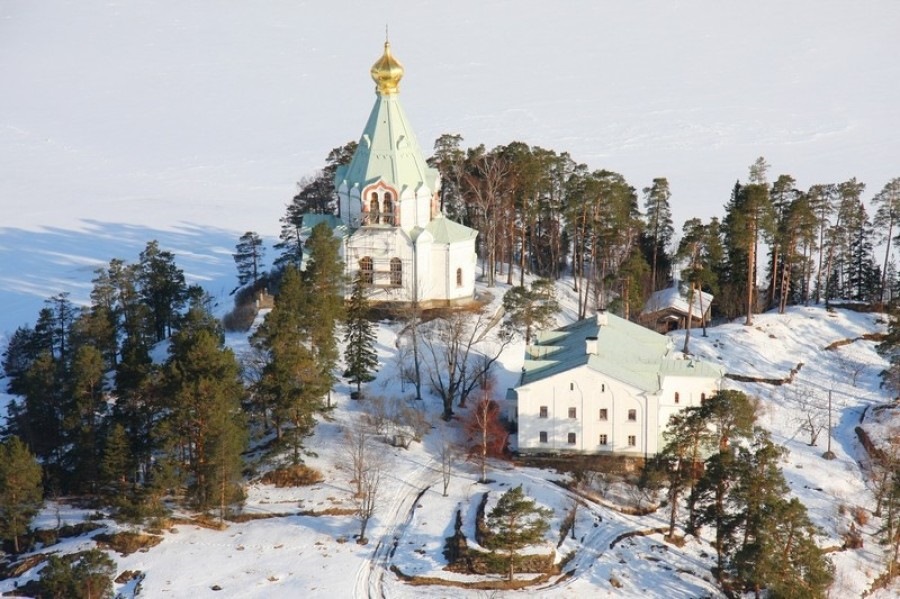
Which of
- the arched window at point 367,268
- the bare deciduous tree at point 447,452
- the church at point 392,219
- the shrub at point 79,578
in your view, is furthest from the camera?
the arched window at point 367,268

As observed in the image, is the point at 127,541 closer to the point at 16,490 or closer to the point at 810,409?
the point at 16,490

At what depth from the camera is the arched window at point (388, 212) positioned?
5062cm

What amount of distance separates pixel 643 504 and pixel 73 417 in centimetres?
1931

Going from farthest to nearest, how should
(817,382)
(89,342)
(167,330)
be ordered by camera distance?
(167,330)
(817,382)
(89,342)

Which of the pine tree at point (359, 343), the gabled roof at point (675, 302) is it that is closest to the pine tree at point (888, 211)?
the gabled roof at point (675, 302)

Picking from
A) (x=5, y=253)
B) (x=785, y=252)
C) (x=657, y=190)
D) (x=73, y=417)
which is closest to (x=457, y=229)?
(x=657, y=190)

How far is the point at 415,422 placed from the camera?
42656 millimetres

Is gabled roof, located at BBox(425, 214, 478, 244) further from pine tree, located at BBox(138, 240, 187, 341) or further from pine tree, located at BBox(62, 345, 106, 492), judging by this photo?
pine tree, located at BBox(62, 345, 106, 492)

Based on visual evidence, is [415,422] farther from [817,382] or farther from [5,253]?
[5,253]

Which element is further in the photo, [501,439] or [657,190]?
[657,190]

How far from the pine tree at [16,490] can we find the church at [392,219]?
58.9 ft

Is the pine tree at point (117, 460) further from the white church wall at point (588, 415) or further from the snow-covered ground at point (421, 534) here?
the white church wall at point (588, 415)

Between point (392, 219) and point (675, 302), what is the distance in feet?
46.6

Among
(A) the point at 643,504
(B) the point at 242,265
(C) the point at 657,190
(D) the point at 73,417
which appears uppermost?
(C) the point at 657,190
